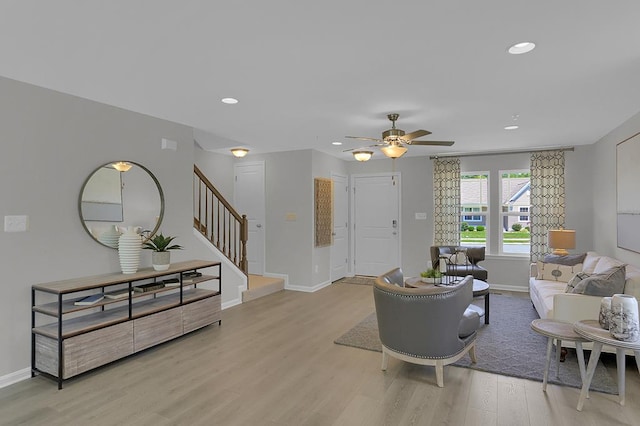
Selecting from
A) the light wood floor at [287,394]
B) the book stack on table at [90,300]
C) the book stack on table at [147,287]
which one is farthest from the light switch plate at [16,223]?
the light wood floor at [287,394]

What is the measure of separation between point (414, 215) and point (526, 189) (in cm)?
202

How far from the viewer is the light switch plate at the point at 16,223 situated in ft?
10.1

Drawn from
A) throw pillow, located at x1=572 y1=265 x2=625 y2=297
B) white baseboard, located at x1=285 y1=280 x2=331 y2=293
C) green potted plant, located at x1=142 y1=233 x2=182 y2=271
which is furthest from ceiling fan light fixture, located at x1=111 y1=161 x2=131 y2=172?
Result: throw pillow, located at x1=572 y1=265 x2=625 y2=297

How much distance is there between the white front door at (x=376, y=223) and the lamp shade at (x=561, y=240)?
8.82 feet

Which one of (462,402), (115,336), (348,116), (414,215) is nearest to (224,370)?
(115,336)

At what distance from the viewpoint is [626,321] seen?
2.46m

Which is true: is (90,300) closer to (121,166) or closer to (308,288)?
(121,166)

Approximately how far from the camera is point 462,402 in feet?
9.00

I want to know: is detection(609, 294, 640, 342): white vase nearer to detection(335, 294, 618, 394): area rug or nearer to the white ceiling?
detection(335, 294, 618, 394): area rug

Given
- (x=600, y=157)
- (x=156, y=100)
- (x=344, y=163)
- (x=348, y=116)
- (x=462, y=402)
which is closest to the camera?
(x=462, y=402)

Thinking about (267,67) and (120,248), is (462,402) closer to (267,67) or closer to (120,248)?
(267,67)

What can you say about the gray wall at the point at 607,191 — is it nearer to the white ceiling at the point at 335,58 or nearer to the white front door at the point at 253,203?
the white ceiling at the point at 335,58

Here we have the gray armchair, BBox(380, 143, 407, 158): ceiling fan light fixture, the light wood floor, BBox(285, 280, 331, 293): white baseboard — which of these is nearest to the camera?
the light wood floor

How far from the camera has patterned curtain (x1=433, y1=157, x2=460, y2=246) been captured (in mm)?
6894
